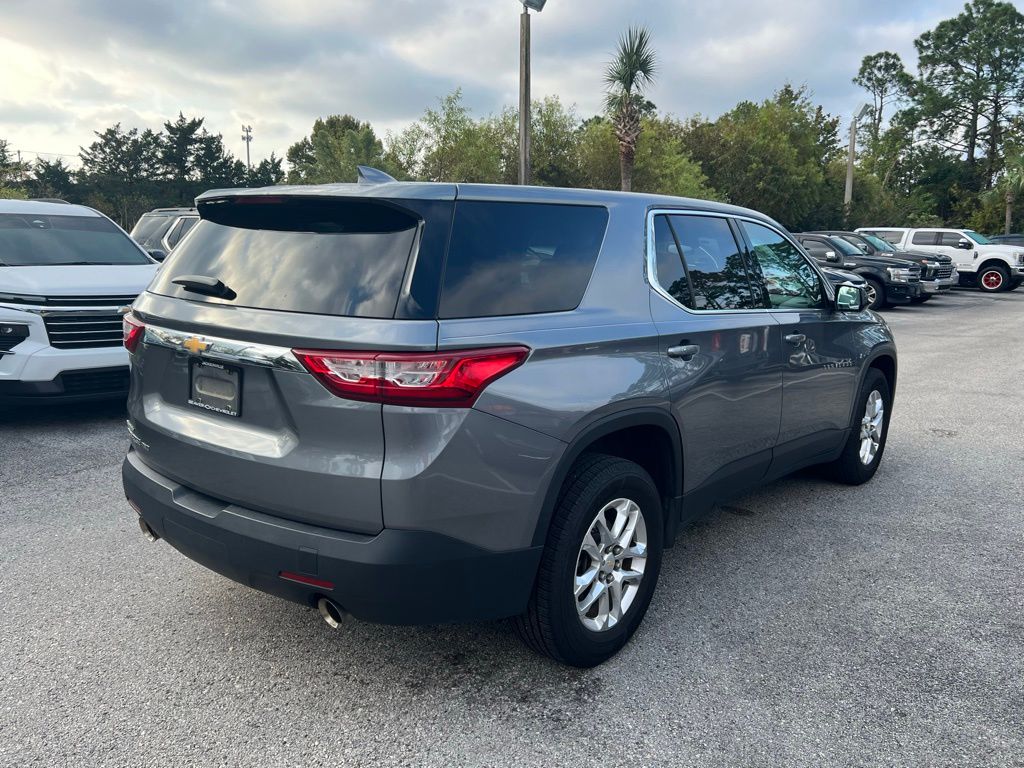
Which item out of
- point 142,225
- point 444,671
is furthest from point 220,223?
point 142,225

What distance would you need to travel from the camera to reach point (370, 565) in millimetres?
2438

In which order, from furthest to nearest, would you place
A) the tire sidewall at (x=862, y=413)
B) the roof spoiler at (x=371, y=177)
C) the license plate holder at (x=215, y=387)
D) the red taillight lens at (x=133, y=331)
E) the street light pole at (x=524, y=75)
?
the street light pole at (x=524, y=75) → the tire sidewall at (x=862, y=413) → the red taillight lens at (x=133, y=331) → the roof spoiler at (x=371, y=177) → the license plate holder at (x=215, y=387)

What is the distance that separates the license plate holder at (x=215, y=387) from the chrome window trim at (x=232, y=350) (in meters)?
0.04

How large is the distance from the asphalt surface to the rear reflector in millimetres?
502

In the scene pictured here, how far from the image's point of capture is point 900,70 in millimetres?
71188

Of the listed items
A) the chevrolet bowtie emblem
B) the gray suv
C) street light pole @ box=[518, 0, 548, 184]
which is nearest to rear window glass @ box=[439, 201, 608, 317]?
the gray suv

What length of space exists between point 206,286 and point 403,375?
3.06 feet

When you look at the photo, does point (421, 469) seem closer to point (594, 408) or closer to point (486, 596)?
point (486, 596)

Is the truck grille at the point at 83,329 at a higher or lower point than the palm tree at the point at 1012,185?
lower

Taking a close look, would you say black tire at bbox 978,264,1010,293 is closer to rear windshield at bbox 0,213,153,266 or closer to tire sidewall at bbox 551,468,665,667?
rear windshield at bbox 0,213,153,266

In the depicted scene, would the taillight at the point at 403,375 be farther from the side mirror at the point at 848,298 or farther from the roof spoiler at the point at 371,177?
the side mirror at the point at 848,298

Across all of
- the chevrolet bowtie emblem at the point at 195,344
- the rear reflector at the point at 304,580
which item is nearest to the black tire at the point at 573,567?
the rear reflector at the point at 304,580

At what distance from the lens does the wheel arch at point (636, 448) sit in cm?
273

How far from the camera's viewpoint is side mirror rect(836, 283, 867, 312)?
466 cm
